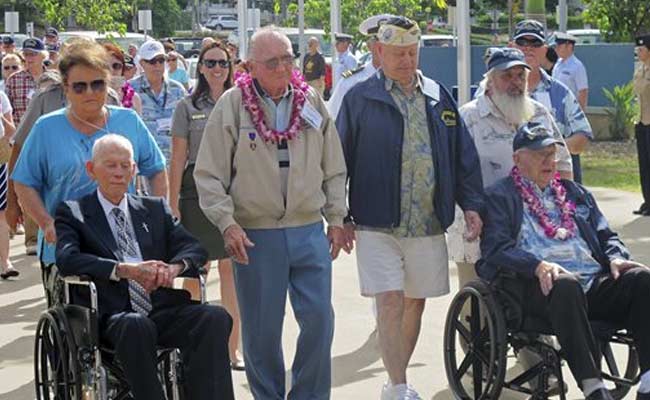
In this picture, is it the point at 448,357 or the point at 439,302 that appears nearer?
the point at 448,357

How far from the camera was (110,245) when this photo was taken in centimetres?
635

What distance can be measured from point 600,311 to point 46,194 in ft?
8.90

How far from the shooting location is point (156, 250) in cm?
648

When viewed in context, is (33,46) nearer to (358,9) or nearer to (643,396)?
(643,396)

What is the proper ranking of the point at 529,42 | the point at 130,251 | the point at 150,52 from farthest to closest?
1. the point at 150,52
2. the point at 529,42
3. the point at 130,251

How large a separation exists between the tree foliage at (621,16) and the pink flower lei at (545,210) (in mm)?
17908

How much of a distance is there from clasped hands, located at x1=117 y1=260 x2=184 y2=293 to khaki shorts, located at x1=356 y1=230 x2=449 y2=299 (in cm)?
121

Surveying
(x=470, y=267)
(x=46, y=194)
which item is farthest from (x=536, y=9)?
(x=46, y=194)

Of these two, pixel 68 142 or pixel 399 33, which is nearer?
pixel 68 142

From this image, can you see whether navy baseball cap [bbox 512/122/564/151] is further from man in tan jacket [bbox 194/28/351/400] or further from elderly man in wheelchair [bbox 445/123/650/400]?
man in tan jacket [bbox 194/28/351/400]

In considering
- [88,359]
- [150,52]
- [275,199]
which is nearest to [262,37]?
[275,199]

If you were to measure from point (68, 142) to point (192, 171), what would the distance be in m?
1.57

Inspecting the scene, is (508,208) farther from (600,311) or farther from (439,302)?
(439,302)

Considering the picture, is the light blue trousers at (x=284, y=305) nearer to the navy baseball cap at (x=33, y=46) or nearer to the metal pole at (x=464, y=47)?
the metal pole at (x=464, y=47)
